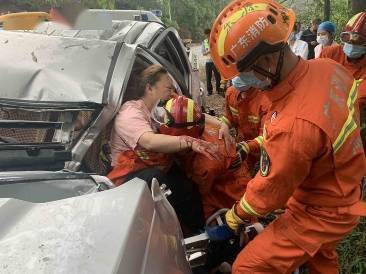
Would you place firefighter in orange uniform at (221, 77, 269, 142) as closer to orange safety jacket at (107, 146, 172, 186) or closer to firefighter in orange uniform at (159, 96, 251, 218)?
firefighter in orange uniform at (159, 96, 251, 218)

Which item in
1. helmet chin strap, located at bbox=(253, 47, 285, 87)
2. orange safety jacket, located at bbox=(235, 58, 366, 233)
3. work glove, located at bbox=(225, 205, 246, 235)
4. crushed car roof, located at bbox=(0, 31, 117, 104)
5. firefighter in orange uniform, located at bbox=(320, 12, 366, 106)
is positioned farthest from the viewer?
firefighter in orange uniform, located at bbox=(320, 12, 366, 106)

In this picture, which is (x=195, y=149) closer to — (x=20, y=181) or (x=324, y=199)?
(x=324, y=199)

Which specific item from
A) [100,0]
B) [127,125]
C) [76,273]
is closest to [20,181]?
[76,273]

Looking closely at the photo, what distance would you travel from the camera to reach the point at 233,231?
2.29 meters

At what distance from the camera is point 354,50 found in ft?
12.5

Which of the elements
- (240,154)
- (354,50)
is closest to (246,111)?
(240,154)

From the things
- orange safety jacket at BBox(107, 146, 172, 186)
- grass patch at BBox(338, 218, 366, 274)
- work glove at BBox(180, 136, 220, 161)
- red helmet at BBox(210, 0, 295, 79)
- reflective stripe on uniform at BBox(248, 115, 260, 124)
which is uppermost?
red helmet at BBox(210, 0, 295, 79)

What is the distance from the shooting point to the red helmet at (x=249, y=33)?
1.83m

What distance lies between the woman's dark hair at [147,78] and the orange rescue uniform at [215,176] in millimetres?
457

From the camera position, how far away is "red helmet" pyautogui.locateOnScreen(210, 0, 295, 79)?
5.99ft

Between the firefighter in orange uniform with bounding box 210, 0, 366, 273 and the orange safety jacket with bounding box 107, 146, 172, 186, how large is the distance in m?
0.61

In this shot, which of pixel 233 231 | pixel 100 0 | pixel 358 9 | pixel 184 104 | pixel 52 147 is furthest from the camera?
pixel 100 0

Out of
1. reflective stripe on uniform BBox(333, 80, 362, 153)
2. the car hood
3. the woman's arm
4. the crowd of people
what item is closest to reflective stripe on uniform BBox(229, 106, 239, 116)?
the crowd of people

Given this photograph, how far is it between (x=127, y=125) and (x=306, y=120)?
1123 mm
